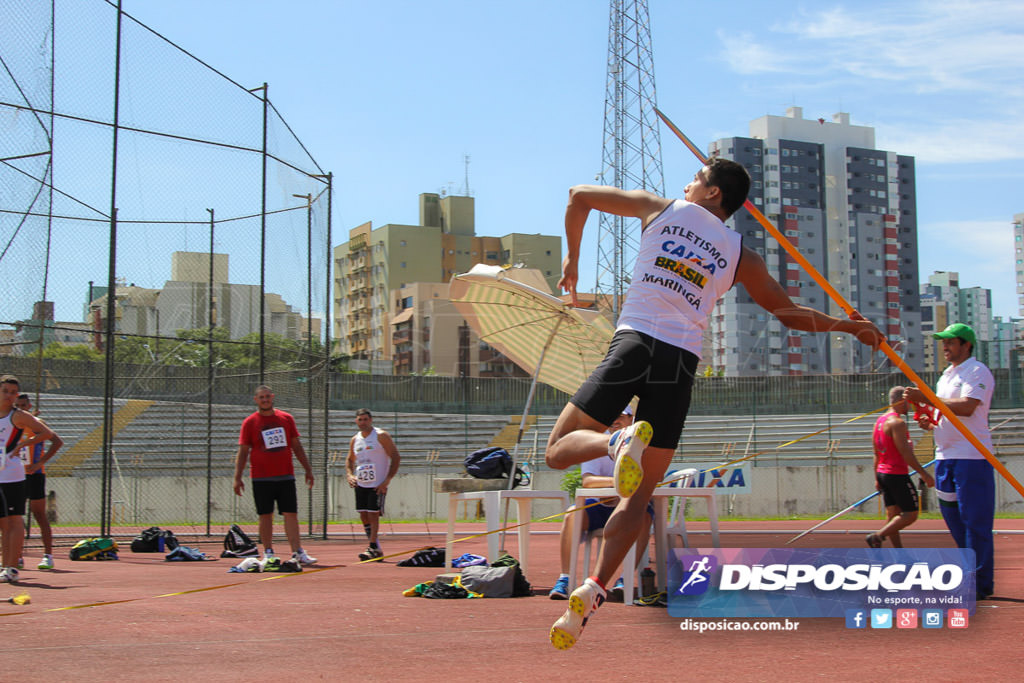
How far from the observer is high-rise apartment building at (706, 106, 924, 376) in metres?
116

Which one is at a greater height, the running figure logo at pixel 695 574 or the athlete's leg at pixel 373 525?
the running figure logo at pixel 695 574

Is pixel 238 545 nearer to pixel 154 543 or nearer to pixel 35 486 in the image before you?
pixel 154 543

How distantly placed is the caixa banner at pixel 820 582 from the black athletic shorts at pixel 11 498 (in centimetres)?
605

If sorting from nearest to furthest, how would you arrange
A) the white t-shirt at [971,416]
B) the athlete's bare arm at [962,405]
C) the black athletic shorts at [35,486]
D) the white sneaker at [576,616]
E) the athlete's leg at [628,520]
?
1. the white sneaker at [576,616]
2. the athlete's leg at [628,520]
3. the athlete's bare arm at [962,405]
4. the white t-shirt at [971,416]
5. the black athletic shorts at [35,486]

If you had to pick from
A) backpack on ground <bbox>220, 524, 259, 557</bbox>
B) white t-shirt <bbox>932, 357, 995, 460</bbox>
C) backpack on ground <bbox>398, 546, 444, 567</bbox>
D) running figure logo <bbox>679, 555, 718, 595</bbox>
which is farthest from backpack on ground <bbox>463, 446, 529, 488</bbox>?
backpack on ground <bbox>220, 524, 259, 557</bbox>

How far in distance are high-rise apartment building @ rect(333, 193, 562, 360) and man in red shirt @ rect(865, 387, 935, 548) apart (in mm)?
84989

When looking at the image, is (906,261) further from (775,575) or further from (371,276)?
(775,575)

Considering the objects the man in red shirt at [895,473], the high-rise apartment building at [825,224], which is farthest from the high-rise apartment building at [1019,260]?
the man in red shirt at [895,473]

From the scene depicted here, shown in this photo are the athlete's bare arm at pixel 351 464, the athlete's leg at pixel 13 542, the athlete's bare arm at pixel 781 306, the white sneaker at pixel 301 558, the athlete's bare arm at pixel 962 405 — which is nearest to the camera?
the athlete's bare arm at pixel 781 306

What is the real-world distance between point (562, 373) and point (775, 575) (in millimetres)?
5393

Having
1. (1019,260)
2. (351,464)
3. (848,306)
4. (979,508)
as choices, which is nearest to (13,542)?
(351,464)

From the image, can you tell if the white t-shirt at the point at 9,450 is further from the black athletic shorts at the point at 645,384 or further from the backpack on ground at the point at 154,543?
the black athletic shorts at the point at 645,384

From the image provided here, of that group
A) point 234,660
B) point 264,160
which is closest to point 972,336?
point 234,660

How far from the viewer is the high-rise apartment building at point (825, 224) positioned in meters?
116
